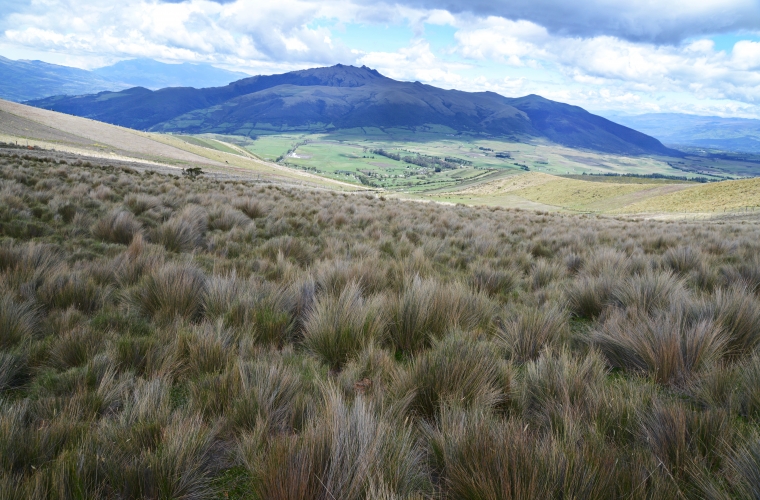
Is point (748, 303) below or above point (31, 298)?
above

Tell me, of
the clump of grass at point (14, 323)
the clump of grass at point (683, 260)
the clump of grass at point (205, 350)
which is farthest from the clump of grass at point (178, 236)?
the clump of grass at point (683, 260)

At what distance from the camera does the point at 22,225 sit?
19.9ft

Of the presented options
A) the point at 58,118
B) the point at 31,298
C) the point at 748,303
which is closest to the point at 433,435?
the point at 748,303

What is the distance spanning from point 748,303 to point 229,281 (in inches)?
181

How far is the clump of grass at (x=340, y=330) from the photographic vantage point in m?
2.76

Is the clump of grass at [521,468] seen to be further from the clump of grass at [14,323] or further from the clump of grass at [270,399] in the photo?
the clump of grass at [14,323]

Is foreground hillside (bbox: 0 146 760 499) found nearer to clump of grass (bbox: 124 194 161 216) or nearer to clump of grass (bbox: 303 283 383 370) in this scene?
clump of grass (bbox: 303 283 383 370)

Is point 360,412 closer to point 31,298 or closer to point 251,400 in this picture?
point 251,400

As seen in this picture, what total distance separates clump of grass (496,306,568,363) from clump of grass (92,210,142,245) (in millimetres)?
6160

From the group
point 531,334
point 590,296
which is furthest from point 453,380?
point 590,296

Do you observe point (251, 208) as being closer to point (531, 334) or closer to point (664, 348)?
point (531, 334)

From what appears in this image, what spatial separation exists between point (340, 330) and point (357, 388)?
695mm

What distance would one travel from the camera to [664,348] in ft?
8.13

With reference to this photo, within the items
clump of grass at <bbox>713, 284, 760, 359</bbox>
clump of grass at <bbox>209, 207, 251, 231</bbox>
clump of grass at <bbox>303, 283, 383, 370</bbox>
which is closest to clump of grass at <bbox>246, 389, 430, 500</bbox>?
clump of grass at <bbox>303, 283, 383, 370</bbox>
